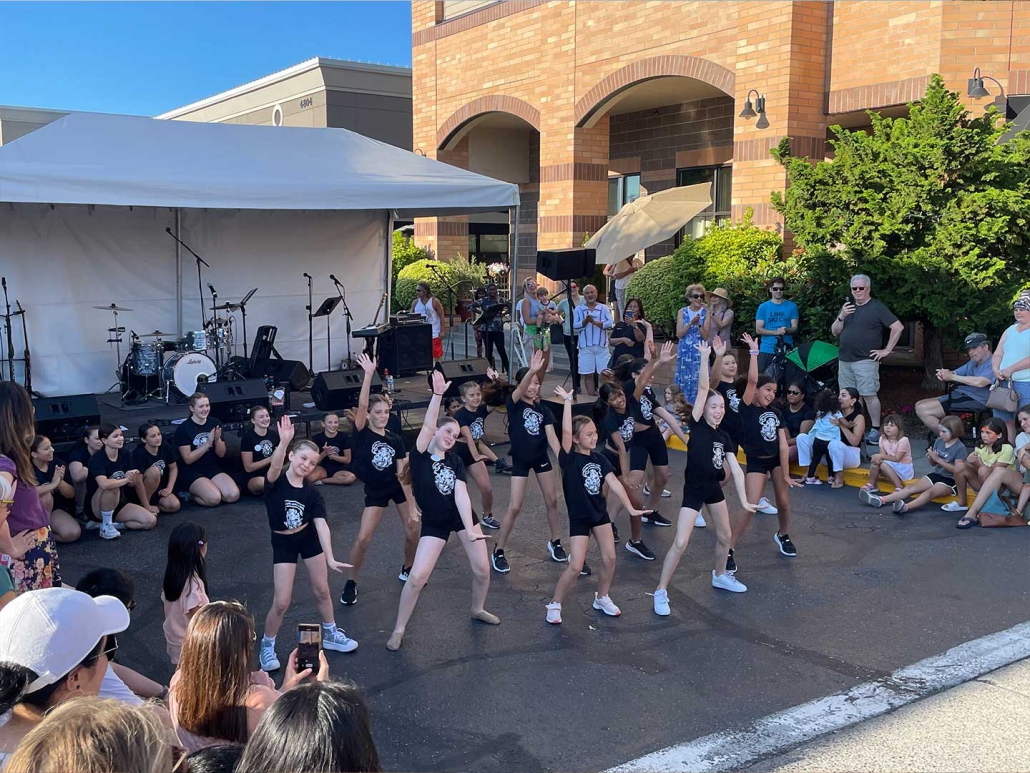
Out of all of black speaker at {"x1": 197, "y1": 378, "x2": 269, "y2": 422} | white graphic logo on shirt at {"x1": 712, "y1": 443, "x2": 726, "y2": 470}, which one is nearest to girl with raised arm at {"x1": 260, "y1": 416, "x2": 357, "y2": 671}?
white graphic logo on shirt at {"x1": 712, "y1": 443, "x2": 726, "y2": 470}

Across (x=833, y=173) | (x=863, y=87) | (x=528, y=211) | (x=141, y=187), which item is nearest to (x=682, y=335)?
(x=833, y=173)

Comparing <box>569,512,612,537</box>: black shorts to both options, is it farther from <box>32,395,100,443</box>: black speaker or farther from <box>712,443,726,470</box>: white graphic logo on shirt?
<box>32,395,100,443</box>: black speaker

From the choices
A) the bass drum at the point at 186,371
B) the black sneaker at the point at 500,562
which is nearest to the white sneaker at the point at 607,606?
the black sneaker at the point at 500,562

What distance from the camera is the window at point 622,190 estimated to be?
2050 centimetres

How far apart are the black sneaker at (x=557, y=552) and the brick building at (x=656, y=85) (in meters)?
8.61

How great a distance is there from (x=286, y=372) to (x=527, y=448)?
6621 mm

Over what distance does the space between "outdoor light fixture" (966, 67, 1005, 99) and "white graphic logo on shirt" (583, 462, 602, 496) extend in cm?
920

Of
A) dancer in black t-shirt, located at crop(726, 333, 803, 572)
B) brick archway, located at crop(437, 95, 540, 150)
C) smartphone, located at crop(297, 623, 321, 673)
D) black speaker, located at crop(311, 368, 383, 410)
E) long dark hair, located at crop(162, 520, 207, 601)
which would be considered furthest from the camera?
brick archway, located at crop(437, 95, 540, 150)

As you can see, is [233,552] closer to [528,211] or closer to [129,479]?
[129,479]

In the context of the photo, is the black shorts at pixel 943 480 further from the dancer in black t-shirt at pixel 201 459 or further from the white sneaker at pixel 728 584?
the dancer in black t-shirt at pixel 201 459

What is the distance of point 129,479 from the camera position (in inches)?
343

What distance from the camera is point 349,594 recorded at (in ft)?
22.3

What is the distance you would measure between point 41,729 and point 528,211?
2193cm

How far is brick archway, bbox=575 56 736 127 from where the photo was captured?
1562 cm
